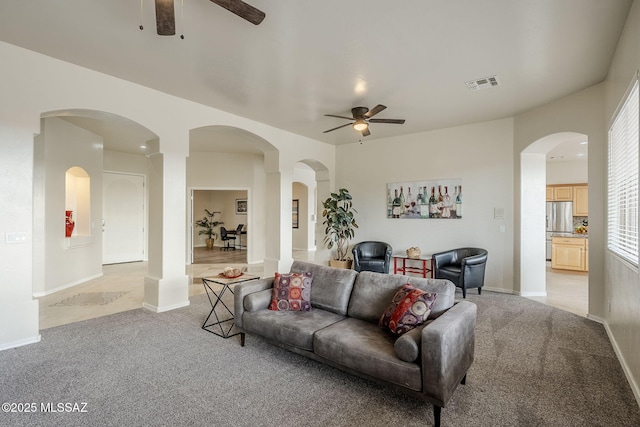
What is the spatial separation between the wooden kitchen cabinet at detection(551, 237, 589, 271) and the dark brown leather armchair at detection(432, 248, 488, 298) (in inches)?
149

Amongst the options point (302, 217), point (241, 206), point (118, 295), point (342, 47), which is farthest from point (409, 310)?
point (241, 206)

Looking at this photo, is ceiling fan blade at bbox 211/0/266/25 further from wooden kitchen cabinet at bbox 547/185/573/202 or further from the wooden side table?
wooden kitchen cabinet at bbox 547/185/573/202

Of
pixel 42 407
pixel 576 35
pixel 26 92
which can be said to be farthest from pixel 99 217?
pixel 576 35

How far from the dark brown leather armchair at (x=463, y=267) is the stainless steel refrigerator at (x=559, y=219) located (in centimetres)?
417

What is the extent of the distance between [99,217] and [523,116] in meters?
8.39

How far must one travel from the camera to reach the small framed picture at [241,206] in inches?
471

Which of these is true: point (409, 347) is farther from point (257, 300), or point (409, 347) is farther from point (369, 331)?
point (257, 300)

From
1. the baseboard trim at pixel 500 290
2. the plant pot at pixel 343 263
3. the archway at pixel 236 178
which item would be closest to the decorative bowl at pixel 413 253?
the baseboard trim at pixel 500 290

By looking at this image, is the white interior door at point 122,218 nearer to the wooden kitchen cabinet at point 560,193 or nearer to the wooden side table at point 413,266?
the wooden side table at point 413,266

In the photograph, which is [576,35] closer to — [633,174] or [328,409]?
[633,174]

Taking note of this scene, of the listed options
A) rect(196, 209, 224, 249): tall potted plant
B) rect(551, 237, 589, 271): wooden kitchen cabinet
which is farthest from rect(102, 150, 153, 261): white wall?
rect(551, 237, 589, 271): wooden kitchen cabinet

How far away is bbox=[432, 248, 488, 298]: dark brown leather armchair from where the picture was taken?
5043 mm

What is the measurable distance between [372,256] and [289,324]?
4.09 m

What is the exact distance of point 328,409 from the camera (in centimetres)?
221
